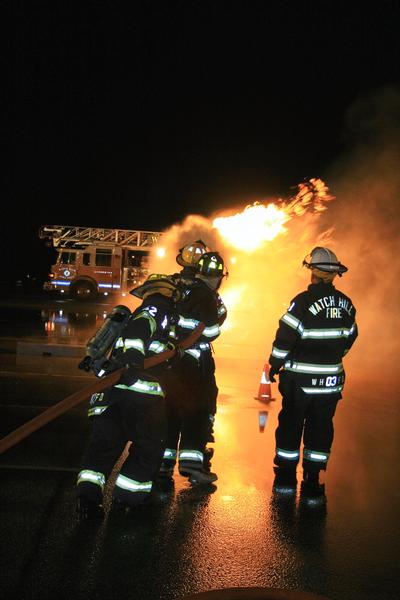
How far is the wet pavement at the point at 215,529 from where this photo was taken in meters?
3.26

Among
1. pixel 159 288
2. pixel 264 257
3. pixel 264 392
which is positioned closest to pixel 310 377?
pixel 159 288

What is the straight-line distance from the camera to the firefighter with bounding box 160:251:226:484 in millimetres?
4875

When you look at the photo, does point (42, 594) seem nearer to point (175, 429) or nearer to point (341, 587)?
point (341, 587)

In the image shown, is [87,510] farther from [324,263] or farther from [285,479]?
[324,263]

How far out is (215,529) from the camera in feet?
13.0

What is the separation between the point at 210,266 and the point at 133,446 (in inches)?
73.3

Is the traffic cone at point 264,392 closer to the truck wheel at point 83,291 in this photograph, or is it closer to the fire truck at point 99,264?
the fire truck at point 99,264

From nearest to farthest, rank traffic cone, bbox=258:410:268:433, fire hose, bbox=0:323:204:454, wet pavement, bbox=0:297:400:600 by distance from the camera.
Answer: wet pavement, bbox=0:297:400:600 → fire hose, bbox=0:323:204:454 → traffic cone, bbox=258:410:268:433

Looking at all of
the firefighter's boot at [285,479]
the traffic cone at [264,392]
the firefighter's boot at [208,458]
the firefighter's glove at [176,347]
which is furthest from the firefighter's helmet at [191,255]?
the traffic cone at [264,392]

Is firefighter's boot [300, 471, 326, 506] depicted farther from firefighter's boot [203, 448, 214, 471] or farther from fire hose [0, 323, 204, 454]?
fire hose [0, 323, 204, 454]

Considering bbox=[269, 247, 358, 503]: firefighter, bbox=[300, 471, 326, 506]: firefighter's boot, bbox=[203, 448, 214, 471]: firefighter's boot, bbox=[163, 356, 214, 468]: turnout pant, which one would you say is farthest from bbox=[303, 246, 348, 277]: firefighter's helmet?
bbox=[203, 448, 214, 471]: firefighter's boot

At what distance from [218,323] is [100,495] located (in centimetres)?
190

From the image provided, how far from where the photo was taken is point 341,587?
3.29 meters

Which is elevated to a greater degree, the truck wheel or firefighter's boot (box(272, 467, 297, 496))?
the truck wheel
